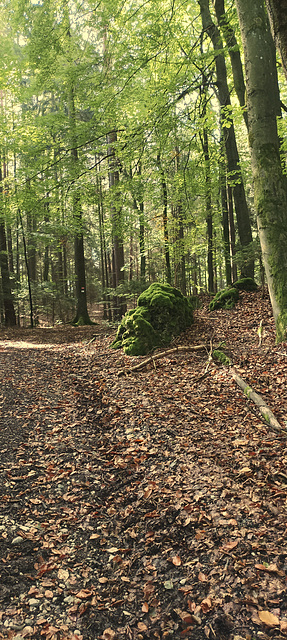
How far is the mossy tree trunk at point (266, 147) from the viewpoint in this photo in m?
5.31

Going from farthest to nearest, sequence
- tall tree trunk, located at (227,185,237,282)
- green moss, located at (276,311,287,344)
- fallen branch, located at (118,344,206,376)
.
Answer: tall tree trunk, located at (227,185,237,282) → fallen branch, located at (118,344,206,376) → green moss, located at (276,311,287,344)

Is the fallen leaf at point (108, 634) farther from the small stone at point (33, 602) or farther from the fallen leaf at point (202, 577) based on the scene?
the fallen leaf at point (202, 577)

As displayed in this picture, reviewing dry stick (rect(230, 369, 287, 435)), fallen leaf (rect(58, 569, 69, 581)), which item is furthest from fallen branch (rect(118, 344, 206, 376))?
fallen leaf (rect(58, 569, 69, 581))

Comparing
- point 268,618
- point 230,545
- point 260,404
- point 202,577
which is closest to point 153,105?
point 260,404

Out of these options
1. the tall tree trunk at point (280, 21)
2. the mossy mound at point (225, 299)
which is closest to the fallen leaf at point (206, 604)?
the tall tree trunk at point (280, 21)

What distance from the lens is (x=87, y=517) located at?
3.42 metres

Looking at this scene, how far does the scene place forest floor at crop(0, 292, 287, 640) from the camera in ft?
7.84

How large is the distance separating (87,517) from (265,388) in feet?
10.2

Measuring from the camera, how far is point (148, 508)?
3420 mm

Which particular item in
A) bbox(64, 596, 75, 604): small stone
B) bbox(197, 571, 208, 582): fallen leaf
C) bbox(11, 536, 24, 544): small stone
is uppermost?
bbox(11, 536, 24, 544): small stone

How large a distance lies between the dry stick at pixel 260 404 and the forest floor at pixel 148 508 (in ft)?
0.30

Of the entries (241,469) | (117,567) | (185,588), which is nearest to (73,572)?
(117,567)

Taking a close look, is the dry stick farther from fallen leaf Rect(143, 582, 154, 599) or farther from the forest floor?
fallen leaf Rect(143, 582, 154, 599)

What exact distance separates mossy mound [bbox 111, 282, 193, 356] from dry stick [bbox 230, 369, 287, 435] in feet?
9.05
